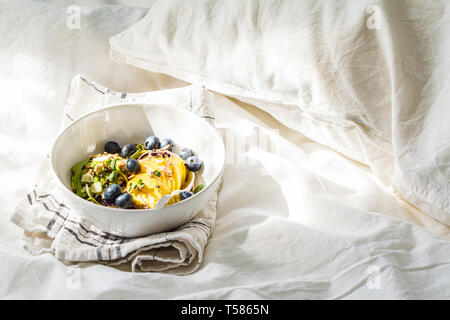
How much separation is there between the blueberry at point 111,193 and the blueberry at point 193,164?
0.34ft

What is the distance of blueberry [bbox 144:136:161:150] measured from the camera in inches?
24.4

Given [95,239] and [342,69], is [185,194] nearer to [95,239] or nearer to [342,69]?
[95,239]

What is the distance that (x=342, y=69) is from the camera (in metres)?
0.62

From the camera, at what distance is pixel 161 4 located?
774mm

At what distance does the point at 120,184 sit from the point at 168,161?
7 centimetres

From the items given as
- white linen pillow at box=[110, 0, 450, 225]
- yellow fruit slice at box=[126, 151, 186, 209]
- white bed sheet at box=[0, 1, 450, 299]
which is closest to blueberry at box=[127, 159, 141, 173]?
yellow fruit slice at box=[126, 151, 186, 209]

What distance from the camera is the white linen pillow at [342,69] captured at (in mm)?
585

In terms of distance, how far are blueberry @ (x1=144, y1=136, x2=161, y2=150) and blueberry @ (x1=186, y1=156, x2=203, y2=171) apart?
56 millimetres

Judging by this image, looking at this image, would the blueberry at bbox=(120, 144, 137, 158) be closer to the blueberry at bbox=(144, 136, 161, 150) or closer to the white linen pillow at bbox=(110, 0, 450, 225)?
the blueberry at bbox=(144, 136, 161, 150)

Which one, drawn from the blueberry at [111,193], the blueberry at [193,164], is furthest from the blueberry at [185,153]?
the blueberry at [111,193]

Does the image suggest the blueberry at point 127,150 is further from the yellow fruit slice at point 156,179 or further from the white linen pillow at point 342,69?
the white linen pillow at point 342,69
